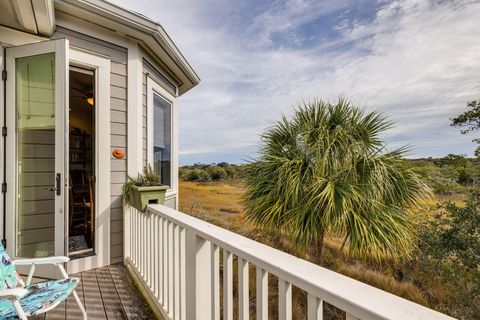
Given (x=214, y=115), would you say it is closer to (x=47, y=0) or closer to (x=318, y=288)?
(x=47, y=0)

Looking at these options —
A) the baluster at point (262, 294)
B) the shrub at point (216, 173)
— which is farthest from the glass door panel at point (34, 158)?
the shrub at point (216, 173)

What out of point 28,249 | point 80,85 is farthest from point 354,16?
point 28,249

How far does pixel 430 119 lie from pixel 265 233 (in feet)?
18.5

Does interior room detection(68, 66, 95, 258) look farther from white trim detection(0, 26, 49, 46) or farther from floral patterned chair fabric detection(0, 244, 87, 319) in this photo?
floral patterned chair fabric detection(0, 244, 87, 319)

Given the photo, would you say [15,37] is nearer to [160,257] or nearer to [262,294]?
[160,257]

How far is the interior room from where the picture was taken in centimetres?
410

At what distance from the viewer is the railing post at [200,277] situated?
1477 mm

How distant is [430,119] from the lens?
7.13 metres

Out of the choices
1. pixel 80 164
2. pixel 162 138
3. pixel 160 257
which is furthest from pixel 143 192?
pixel 80 164

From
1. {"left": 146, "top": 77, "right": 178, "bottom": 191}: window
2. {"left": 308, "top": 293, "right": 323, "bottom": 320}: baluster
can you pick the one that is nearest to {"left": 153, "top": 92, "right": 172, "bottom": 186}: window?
{"left": 146, "top": 77, "right": 178, "bottom": 191}: window

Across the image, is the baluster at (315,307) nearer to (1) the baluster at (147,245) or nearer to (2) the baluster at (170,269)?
(2) the baluster at (170,269)

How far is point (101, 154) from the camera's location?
119 inches

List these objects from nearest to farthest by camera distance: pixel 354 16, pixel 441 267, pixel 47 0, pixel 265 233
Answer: pixel 47 0 < pixel 441 267 < pixel 265 233 < pixel 354 16

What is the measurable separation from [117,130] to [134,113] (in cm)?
29
